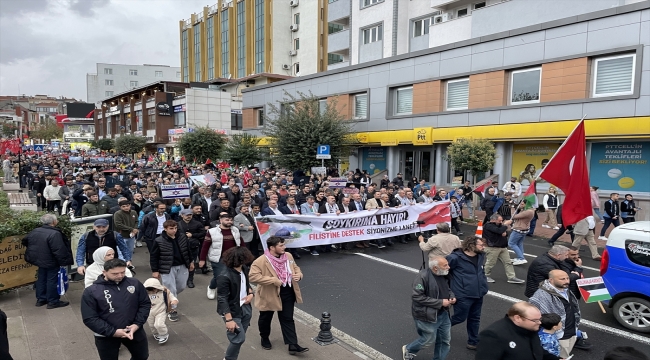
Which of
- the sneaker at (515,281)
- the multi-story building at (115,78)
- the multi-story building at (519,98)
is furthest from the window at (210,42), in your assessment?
the sneaker at (515,281)

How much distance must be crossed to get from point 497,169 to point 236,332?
1786 centimetres

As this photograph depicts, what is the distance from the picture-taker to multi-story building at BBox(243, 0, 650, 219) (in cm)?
1579

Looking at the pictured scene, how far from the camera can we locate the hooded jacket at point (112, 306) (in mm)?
4020

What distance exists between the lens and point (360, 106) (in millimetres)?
26328

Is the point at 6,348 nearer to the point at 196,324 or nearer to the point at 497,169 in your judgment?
the point at 196,324

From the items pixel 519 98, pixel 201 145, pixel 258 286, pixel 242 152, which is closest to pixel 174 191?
pixel 258 286

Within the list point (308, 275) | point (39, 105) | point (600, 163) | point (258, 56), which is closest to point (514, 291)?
point (308, 275)

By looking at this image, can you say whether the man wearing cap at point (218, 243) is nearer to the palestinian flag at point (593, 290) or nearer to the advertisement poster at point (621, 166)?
the palestinian flag at point (593, 290)

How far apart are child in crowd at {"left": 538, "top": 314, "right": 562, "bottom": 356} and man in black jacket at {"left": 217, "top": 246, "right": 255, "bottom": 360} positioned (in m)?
3.17

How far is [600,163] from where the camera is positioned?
16.9m

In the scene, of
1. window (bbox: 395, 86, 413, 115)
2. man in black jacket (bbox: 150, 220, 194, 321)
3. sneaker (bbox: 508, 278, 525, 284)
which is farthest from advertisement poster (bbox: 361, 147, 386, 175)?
man in black jacket (bbox: 150, 220, 194, 321)

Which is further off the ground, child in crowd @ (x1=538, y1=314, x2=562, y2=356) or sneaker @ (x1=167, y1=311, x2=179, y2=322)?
child in crowd @ (x1=538, y1=314, x2=562, y2=356)

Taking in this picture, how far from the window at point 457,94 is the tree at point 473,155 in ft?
15.1

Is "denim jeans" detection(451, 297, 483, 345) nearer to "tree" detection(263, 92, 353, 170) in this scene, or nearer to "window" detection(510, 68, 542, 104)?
"window" detection(510, 68, 542, 104)
